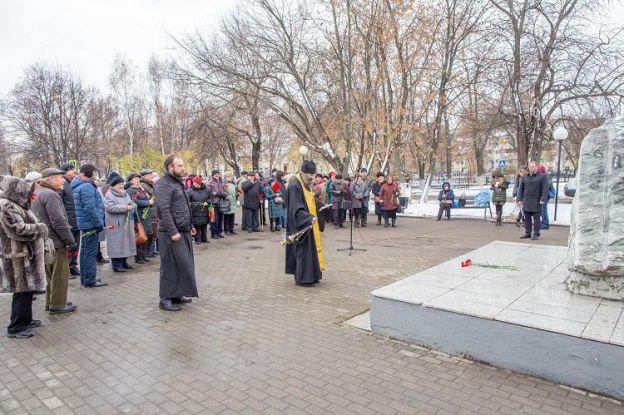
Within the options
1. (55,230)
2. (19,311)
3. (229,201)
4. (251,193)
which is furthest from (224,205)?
(19,311)

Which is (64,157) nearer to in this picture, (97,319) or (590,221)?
(97,319)

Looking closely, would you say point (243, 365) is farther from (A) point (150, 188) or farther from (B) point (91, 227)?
(A) point (150, 188)

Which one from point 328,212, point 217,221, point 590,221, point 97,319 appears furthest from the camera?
point 328,212

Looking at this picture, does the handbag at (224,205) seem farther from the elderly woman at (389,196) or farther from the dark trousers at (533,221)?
the dark trousers at (533,221)

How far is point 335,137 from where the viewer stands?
816 inches

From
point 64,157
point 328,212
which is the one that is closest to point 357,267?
point 328,212

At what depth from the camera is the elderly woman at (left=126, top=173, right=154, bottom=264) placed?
866cm

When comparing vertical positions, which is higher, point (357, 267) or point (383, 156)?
point (383, 156)

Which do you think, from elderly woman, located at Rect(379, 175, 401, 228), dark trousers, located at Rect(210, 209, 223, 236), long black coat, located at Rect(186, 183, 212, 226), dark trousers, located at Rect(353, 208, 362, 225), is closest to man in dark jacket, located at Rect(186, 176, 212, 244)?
long black coat, located at Rect(186, 183, 212, 226)

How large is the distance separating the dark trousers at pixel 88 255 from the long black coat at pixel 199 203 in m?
4.15

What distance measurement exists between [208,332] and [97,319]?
1519 mm

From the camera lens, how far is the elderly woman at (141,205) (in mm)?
8656

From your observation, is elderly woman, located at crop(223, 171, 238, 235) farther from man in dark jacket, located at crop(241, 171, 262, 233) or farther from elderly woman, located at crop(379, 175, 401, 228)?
elderly woman, located at crop(379, 175, 401, 228)

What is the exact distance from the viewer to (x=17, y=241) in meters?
4.52
